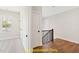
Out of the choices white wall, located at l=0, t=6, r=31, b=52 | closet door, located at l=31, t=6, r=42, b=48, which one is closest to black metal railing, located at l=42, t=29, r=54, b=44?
closet door, located at l=31, t=6, r=42, b=48

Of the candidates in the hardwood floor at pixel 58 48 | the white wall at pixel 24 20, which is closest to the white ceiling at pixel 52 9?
the white wall at pixel 24 20

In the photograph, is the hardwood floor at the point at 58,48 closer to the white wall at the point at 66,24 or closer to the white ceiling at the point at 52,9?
the white wall at the point at 66,24

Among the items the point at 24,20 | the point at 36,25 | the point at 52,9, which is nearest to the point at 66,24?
the point at 52,9

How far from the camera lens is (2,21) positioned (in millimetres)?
1273

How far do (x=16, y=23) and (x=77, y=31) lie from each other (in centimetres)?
68

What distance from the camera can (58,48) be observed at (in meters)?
1.28

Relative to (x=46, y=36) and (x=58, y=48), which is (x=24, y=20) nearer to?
(x=46, y=36)

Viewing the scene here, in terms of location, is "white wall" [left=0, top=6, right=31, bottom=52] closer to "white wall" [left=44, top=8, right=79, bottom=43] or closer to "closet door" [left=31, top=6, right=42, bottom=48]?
"closet door" [left=31, top=6, right=42, bottom=48]

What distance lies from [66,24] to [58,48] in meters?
0.28

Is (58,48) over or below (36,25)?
below

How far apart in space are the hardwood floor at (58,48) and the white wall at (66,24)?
0.07m
